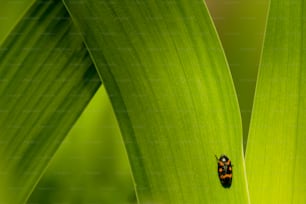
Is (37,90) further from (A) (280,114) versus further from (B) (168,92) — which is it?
(A) (280,114)

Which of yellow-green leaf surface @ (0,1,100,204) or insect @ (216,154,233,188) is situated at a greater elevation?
yellow-green leaf surface @ (0,1,100,204)

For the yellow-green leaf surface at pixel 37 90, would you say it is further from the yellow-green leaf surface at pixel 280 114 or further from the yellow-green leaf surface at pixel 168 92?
the yellow-green leaf surface at pixel 280 114

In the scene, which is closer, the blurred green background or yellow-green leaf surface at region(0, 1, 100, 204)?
yellow-green leaf surface at region(0, 1, 100, 204)

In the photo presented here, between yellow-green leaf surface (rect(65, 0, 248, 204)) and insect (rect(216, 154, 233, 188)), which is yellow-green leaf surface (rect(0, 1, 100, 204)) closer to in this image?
yellow-green leaf surface (rect(65, 0, 248, 204))

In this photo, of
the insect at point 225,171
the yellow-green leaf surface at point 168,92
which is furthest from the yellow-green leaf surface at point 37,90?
the insect at point 225,171

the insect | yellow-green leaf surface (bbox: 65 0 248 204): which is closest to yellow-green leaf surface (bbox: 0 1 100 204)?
yellow-green leaf surface (bbox: 65 0 248 204)
